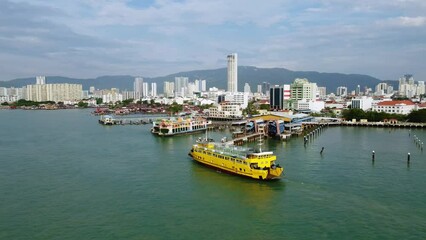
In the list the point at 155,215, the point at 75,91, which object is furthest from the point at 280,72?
the point at 155,215

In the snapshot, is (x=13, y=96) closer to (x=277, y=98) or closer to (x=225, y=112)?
(x=277, y=98)

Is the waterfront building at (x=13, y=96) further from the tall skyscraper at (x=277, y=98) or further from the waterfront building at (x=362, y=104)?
the waterfront building at (x=362, y=104)

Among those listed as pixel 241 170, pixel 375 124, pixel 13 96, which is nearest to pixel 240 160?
pixel 241 170

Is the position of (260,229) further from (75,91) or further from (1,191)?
(75,91)

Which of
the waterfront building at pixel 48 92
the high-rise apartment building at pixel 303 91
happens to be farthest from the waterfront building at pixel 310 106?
the waterfront building at pixel 48 92

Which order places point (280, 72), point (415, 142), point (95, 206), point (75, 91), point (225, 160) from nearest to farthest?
1. point (95, 206)
2. point (225, 160)
3. point (415, 142)
4. point (75, 91)
5. point (280, 72)

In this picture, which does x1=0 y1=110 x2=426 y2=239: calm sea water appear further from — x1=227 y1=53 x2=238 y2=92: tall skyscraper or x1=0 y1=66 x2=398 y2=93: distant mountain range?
x1=0 y1=66 x2=398 y2=93: distant mountain range
